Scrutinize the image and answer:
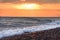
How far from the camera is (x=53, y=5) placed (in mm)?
1233

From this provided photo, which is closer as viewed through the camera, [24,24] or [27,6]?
[24,24]

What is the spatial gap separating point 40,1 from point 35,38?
0.57 metres

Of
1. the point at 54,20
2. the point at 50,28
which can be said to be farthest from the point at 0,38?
the point at 54,20

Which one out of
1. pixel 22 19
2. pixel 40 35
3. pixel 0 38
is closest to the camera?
pixel 0 38

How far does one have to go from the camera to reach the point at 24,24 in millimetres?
1022

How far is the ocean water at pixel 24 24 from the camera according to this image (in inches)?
34.9

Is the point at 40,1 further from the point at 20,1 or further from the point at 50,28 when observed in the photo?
the point at 50,28

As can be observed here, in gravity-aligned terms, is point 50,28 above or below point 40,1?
below

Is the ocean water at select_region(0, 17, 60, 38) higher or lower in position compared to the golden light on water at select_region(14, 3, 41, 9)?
lower

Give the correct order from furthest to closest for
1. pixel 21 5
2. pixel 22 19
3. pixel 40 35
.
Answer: pixel 21 5
pixel 22 19
pixel 40 35

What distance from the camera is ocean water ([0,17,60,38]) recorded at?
885 millimetres

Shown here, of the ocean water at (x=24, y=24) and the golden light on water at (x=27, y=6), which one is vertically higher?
the golden light on water at (x=27, y=6)

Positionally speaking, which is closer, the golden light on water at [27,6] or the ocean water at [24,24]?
the ocean water at [24,24]

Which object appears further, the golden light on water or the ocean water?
the golden light on water
